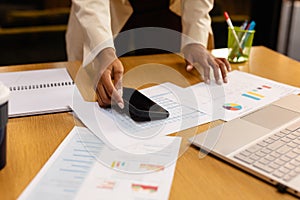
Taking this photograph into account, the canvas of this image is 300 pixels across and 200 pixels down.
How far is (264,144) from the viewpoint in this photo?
28.6 inches

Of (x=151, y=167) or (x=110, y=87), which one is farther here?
(x=110, y=87)

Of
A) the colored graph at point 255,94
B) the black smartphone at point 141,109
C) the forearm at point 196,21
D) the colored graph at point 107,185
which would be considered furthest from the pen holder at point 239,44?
the colored graph at point 107,185

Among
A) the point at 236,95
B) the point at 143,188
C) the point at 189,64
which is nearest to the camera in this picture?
the point at 143,188

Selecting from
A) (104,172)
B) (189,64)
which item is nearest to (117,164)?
(104,172)

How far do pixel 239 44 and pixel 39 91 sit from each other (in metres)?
0.66

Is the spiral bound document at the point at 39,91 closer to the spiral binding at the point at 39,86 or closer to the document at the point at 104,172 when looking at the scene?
the spiral binding at the point at 39,86

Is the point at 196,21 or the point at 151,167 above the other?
the point at 196,21

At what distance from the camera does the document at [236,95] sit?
0.90 meters

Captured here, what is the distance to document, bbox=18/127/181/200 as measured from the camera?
603 mm

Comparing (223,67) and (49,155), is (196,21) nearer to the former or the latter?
(223,67)

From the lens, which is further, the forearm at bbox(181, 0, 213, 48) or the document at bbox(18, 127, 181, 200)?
the forearm at bbox(181, 0, 213, 48)

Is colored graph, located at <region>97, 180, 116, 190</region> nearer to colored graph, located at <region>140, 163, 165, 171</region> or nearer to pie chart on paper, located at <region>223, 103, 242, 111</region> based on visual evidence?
colored graph, located at <region>140, 163, 165, 171</region>

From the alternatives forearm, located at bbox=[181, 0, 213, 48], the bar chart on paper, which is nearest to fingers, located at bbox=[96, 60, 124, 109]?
the bar chart on paper

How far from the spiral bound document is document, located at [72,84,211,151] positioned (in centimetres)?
5
